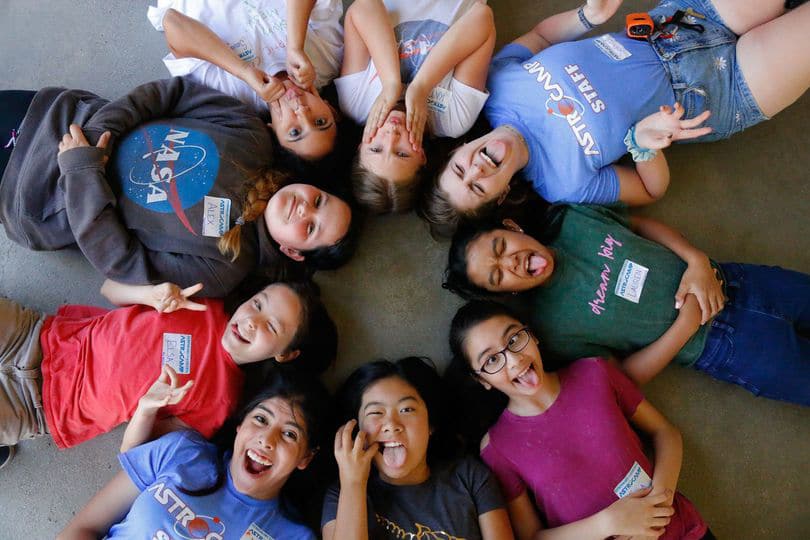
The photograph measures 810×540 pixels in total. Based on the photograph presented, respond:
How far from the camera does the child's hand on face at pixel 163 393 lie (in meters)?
1.59

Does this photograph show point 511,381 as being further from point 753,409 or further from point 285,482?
point 753,409

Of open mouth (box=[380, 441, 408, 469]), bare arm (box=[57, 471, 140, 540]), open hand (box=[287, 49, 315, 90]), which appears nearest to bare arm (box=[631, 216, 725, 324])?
open mouth (box=[380, 441, 408, 469])

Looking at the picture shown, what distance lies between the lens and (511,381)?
1604 millimetres

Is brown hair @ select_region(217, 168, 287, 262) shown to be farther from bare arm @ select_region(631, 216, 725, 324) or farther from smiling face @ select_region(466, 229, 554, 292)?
bare arm @ select_region(631, 216, 725, 324)

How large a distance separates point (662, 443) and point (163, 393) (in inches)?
58.5

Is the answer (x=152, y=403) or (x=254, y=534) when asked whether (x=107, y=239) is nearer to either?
(x=152, y=403)

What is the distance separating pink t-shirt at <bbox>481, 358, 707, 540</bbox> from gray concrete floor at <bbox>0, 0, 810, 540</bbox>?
0.24m

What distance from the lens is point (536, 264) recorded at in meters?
1.70

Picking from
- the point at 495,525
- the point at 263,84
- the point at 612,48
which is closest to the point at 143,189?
the point at 263,84

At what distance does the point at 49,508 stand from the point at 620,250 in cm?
197

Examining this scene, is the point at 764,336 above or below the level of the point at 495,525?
above

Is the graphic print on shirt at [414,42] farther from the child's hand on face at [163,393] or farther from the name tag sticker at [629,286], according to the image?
the child's hand on face at [163,393]

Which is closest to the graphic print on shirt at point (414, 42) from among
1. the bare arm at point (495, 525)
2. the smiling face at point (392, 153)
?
the smiling face at point (392, 153)

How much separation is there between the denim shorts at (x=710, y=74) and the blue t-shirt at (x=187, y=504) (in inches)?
70.2
